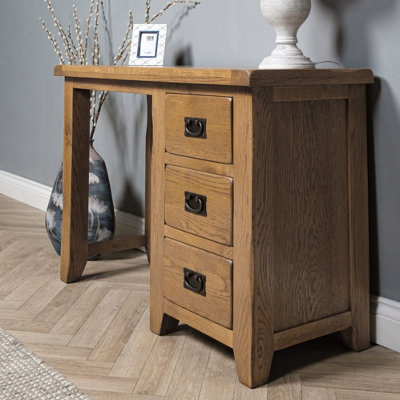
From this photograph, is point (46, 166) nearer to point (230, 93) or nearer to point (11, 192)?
point (11, 192)

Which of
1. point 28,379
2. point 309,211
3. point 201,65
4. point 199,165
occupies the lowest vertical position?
point 28,379

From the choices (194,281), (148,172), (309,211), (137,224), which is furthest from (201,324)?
(137,224)

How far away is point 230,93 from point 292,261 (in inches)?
16.4

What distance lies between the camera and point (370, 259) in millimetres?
1703

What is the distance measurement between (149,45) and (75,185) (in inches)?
20.7

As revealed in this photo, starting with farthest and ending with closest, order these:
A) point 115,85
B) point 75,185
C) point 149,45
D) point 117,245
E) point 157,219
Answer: point 117,245, point 75,185, point 149,45, point 115,85, point 157,219

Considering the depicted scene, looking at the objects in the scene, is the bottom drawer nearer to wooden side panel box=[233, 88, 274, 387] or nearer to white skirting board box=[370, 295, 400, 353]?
wooden side panel box=[233, 88, 274, 387]

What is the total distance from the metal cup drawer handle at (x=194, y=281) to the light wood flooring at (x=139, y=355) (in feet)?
0.57

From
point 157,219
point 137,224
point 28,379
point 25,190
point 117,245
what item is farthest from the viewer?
point 25,190

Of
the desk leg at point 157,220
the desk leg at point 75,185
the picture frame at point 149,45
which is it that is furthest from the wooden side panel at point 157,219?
the desk leg at point 75,185

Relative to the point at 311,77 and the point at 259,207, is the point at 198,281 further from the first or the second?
the point at 311,77

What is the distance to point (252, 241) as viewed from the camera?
4.61ft

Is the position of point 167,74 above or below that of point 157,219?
above

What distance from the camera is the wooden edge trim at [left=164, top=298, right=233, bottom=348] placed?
1.51 meters
